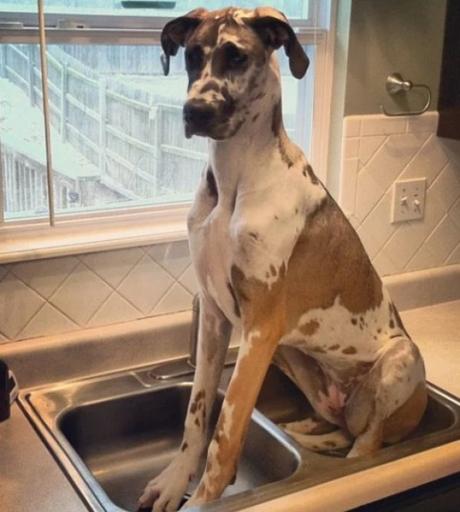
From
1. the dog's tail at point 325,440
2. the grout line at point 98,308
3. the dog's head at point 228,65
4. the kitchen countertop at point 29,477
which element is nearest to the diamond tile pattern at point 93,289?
the grout line at point 98,308

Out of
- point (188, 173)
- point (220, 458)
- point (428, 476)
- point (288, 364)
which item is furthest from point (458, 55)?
point (220, 458)

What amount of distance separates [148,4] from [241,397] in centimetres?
87

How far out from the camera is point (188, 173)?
180cm

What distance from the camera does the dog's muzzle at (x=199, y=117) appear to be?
114cm

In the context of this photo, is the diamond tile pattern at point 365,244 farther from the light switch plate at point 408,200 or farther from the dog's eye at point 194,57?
the dog's eye at point 194,57

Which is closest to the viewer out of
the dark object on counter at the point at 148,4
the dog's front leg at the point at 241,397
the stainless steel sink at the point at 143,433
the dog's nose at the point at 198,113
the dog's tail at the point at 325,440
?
the dog's nose at the point at 198,113

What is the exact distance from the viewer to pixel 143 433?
159 centimetres

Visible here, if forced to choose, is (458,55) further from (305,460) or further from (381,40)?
(305,460)

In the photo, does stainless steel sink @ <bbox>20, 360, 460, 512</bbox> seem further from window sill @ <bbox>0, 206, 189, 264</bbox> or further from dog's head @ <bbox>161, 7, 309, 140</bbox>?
dog's head @ <bbox>161, 7, 309, 140</bbox>

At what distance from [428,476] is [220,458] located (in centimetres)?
35

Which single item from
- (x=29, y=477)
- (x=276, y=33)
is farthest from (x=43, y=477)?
(x=276, y=33)

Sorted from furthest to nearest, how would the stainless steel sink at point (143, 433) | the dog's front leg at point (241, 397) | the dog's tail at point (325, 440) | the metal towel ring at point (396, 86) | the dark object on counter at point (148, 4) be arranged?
the metal towel ring at point (396, 86) → the dark object on counter at point (148, 4) → the dog's tail at point (325, 440) → the stainless steel sink at point (143, 433) → the dog's front leg at point (241, 397)

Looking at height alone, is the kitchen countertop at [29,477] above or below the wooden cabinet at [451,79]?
below

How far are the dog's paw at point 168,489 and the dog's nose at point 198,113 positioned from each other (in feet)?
1.97
